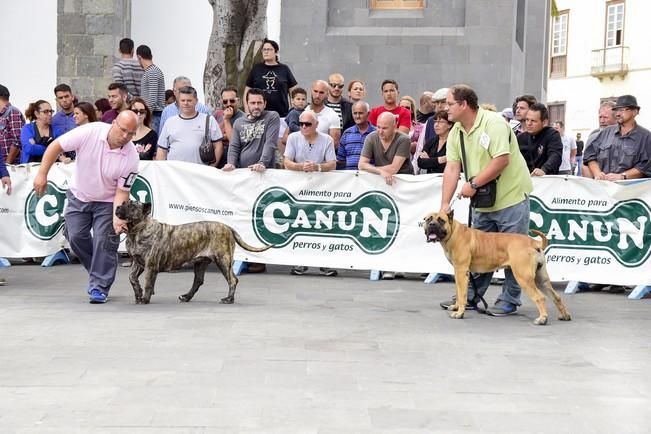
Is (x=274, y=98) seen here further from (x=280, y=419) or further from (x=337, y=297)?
(x=280, y=419)

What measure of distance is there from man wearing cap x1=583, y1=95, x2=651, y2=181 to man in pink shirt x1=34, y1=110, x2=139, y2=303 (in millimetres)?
5213

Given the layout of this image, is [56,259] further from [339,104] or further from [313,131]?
[339,104]

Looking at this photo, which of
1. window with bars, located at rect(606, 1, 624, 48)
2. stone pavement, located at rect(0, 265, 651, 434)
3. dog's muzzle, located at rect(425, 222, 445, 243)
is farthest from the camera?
window with bars, located at rect(606, 1, 624, 48)

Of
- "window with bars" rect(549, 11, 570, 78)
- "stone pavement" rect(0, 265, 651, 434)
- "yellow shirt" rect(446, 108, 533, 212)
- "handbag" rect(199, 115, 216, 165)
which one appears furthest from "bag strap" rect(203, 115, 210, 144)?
"window with bars" rect(549, 11, 570, 78)

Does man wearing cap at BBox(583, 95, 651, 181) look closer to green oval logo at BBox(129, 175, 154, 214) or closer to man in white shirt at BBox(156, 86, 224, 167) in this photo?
man in white shirt at BBox(156, 86, 224, 167)

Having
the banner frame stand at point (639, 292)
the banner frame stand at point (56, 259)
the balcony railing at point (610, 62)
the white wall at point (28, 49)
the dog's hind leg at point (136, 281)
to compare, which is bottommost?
the banner frame stand at point (56, 259)

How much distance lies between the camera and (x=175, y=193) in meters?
12.3

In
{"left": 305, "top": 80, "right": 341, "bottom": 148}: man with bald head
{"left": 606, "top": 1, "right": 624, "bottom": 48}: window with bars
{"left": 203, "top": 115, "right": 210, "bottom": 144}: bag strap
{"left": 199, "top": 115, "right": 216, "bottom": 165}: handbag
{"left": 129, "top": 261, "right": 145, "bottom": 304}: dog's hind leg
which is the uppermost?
{"left": 606, "top": 1, "right": 624, "bottom": 48}: window with bars

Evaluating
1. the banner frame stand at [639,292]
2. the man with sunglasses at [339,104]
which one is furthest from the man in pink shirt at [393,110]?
the banner frame stand at [639,292]

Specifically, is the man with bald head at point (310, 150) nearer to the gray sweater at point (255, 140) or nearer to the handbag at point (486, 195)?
the gray sweater at point (255, 140)

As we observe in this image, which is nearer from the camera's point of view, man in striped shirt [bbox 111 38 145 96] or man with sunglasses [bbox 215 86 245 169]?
man with sunglasses [bbox 215 86 245 169]

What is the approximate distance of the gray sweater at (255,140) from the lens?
40.1ft

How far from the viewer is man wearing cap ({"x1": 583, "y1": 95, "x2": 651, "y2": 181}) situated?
11477mm

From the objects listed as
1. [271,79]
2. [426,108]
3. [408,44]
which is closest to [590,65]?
[408,44]
